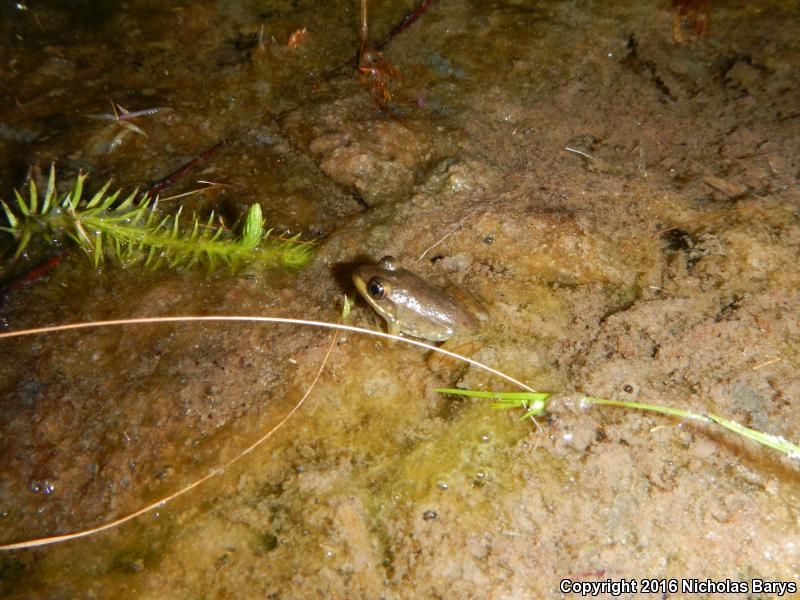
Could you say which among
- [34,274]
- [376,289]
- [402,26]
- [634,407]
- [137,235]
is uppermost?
[402,26]

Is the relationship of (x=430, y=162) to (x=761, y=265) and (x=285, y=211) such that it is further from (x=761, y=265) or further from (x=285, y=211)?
(x=761, y=265)

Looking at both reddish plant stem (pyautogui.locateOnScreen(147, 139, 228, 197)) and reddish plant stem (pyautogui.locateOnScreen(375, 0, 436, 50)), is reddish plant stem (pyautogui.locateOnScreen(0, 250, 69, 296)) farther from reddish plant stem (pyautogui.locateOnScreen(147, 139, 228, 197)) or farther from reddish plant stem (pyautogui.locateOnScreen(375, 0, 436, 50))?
reddish plant stem (pyautogui.locateOnScreen(375, 0, 436, 50))

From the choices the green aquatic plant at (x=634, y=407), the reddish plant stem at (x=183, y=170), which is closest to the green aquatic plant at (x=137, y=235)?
the reddish plant stem at (x=183, y=170)

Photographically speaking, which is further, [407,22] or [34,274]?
[407,22]

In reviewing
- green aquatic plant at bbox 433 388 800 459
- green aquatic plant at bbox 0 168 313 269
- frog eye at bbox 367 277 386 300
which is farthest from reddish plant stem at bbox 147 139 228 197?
green aquatic plant at bbox 433 388 800 459

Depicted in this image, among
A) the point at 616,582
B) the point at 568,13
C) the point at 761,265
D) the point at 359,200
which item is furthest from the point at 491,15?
the point at 616,582

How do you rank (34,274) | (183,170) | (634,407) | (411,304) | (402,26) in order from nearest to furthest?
1. (634,407)
2. (411,304)
3. (34,274)
4. (183,170)
5. (402,26)

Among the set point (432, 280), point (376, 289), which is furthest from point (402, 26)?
point (376, 289)

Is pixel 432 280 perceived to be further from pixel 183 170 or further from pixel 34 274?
pixel 34 274
